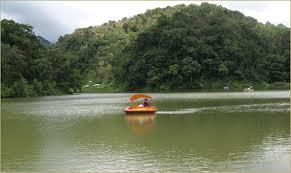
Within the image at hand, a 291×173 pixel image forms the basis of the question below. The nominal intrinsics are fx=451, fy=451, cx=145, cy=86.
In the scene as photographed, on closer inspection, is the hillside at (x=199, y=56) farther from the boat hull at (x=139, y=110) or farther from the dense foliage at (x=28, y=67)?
the boat hull at (x=139, y=110)

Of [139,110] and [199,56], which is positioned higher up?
[199,56]

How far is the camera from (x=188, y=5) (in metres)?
134

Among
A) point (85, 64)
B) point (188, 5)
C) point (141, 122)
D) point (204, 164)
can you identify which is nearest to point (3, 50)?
point (141, 122)

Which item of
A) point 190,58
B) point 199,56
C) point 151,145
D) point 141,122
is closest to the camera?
point 151,145

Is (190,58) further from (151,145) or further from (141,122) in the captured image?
(151,145)

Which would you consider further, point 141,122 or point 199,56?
point 199,56

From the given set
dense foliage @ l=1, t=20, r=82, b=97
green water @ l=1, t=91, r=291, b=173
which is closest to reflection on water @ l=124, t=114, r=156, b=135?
green water @ l=1, t=91, r=291, b=173

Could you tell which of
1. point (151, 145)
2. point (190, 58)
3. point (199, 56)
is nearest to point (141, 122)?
point (151, 145)

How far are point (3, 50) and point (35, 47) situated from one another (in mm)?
15846

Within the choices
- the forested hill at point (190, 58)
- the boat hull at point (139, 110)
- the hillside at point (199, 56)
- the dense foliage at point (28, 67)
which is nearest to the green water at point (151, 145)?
the boat hull at point (139, 110)

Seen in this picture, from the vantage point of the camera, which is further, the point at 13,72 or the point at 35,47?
the point at 35,47

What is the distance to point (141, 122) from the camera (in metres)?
24.6

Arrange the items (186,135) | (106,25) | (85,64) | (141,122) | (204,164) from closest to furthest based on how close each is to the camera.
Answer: (204,164) < (186,135) < (141,122) < (85,64) < (106,25)

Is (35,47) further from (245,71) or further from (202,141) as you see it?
(202,141)
